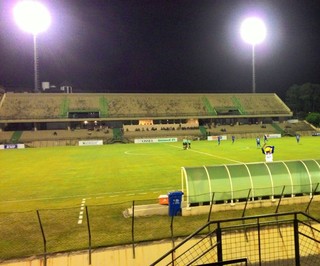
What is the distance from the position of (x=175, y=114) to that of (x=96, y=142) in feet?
Result: 83.9

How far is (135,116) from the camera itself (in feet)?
277

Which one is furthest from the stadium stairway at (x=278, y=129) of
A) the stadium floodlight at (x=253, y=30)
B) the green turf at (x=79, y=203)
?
the green turf at (x=79, y=203)

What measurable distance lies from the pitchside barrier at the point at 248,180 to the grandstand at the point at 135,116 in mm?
59278

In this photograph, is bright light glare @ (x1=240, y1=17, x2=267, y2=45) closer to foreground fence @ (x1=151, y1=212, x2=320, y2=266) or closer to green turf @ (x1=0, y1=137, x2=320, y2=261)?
green turf @ (x1=0, y1=137, x2=320, y2=261)

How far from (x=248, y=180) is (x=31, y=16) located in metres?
69.9

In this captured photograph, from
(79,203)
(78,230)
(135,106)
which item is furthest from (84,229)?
(135,106)

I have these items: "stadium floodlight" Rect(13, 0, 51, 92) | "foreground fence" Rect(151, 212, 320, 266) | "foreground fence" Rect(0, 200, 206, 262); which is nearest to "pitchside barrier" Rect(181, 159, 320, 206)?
"foreground fence" Rect(0, 200, 206, 262)

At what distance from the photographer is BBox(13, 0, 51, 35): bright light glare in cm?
6875

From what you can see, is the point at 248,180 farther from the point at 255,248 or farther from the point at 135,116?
the point at 135,116

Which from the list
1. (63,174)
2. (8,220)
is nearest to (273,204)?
(8,220)

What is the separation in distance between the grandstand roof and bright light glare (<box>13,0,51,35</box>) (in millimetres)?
18693

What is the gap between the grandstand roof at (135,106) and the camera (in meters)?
80.1

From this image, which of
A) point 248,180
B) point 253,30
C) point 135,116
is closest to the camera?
point 248,180

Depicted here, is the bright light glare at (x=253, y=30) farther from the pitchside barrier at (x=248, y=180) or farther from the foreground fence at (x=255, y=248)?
the foreground fence at (x=255, y=248)
